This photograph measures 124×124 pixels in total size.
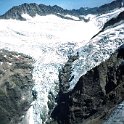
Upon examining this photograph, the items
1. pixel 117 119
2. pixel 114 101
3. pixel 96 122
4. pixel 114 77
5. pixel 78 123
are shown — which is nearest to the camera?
pixel 117 119

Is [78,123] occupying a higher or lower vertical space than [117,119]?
lower

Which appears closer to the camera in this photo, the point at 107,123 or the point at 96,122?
the point at 107,123

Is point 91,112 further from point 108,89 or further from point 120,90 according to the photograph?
point 120,90

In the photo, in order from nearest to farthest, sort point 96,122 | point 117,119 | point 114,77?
point 117,119 → point 96,122 → point 114,77

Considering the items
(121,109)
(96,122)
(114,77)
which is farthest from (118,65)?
(121,109)

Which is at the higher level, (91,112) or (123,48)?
(123,48)

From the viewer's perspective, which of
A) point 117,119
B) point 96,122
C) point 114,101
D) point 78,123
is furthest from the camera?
point 78,123

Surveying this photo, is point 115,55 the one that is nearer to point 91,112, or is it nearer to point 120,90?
point 91,112

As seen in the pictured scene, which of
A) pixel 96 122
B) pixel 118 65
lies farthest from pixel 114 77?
pixel 96 122

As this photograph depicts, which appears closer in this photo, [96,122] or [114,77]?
[96,122]
